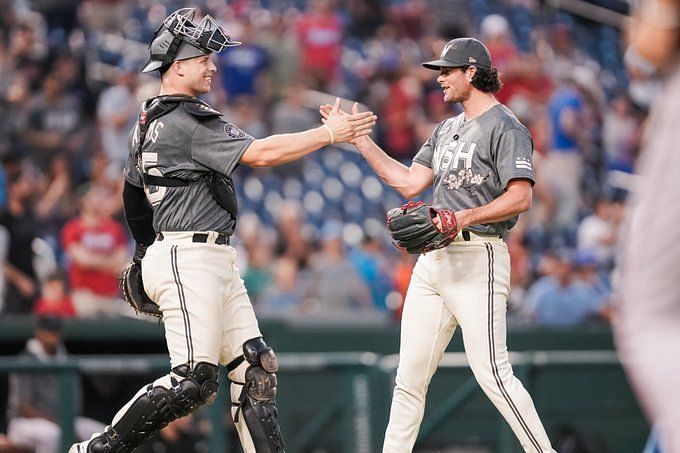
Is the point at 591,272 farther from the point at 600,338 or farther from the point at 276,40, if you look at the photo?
the point at 276,40

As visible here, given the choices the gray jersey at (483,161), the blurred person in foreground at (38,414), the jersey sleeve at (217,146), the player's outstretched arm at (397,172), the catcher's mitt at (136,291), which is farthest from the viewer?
the blurred person in foreground at (38,414)

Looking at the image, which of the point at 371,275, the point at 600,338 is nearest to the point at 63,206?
the point at 371,275

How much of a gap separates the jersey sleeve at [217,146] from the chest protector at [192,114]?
0.07 m

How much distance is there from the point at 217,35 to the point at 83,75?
25.4 ft

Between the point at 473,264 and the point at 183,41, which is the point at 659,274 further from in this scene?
the point at 183,41

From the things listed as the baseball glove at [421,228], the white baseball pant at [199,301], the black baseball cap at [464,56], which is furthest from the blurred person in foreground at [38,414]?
the black baseball cap at [464,56]

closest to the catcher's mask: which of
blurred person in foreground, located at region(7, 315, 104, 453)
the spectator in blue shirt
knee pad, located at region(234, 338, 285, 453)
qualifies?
knee pad, located at region(234, 338, 285, 453)

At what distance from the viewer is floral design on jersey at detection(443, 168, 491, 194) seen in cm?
552

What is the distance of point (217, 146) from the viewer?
522 cm

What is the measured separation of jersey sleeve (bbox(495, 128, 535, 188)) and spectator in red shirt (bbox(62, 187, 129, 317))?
5217 mm

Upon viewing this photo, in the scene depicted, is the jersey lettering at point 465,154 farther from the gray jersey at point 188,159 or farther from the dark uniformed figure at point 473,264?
the gray jersey at point 188,159

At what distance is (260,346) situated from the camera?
5.43 meters

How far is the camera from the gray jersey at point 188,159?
5.23 meters

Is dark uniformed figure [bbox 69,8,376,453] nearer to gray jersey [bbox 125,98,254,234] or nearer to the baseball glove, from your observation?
gray jersey [bbox 125,98,254,234]
